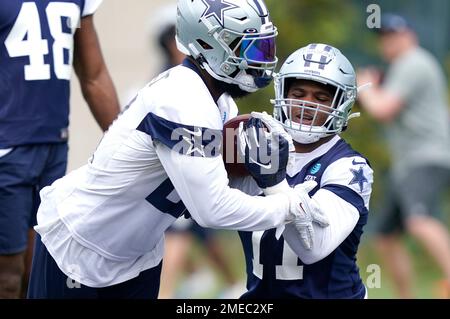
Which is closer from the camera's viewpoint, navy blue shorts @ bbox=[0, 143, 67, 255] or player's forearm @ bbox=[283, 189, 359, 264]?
player's forearm @ bbox=[283, 189, 359, 264]

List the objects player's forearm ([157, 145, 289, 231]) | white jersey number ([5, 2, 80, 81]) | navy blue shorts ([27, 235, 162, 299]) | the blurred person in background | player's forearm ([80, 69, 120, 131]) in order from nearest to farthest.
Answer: player's forearm ([157, 145, 289, 231]) → navy blue shorts ([27, 235, 162, 299]) → white jersey number ([5, 2, 80, 81]) → player's forearm ([80, 69, 120, 131]) → the blurred person in background

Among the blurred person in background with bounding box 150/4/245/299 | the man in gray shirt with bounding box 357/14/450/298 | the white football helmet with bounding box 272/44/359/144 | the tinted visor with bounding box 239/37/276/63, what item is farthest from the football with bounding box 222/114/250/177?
the man in gray shirt with bounding box 357/14/450/298

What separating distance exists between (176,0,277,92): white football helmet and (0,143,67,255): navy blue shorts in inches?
50.2

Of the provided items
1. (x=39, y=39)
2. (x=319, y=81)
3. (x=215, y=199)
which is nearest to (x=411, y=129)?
(x=39, y=39)

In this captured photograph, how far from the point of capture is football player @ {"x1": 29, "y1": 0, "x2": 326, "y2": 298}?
4297 mm

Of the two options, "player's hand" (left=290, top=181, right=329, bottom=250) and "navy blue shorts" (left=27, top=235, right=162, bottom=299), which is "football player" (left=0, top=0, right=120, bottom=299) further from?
"player's hand" (left=290, top=181, right=329, bottom=250)

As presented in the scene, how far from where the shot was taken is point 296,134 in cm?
464

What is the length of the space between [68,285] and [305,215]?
105 centimetres

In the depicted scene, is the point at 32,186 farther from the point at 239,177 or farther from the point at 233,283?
the point at 233,283

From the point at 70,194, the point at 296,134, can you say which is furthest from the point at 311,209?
the point at 70,194

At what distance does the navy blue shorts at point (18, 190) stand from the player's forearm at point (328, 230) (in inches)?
59.2

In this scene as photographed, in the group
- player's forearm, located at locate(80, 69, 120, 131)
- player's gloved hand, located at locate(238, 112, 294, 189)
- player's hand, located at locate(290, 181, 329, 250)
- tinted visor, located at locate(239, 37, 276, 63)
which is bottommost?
player's forearm, located at locate(80, 69, 120, 131)

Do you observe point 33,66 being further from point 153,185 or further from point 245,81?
point 245,81

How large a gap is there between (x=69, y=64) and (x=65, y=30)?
0.16 meters
